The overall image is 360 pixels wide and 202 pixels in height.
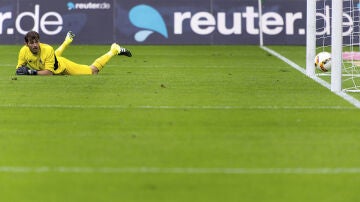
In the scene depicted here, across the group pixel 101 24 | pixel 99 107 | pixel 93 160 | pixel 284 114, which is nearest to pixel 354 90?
pixel 284 114

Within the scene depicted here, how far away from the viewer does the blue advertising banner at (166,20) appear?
26.7 m

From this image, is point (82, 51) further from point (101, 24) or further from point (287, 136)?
point (287, 136)

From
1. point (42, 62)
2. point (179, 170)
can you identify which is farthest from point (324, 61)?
point (179, 170)

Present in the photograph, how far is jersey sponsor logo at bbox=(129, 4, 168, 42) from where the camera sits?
26.9 meters

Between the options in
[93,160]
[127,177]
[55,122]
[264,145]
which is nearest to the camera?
[127,177]

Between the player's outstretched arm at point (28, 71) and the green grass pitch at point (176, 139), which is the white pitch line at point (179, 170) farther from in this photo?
the player's outstretched arm at point (28, 71)

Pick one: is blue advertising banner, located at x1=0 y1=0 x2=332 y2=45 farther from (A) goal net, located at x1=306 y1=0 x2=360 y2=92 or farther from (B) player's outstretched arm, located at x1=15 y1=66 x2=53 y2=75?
(B) player's outstretched arm, located at x1=15 y1=66 x2=53 y2=75

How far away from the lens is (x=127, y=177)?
26.7ft

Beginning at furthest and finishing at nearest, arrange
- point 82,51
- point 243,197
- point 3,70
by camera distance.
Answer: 1. point 82,51
2. point 3,70
3. point 243,197

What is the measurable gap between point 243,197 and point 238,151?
204 cm

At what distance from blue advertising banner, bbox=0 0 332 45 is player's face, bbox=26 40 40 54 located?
10053 millimetres

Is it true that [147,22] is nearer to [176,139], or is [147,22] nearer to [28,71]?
[28,71]

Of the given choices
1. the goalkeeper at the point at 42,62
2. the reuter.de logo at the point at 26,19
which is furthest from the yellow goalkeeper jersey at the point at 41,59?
the reuter.de logo at the point at 26,19

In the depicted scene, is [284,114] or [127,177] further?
[284,114]
